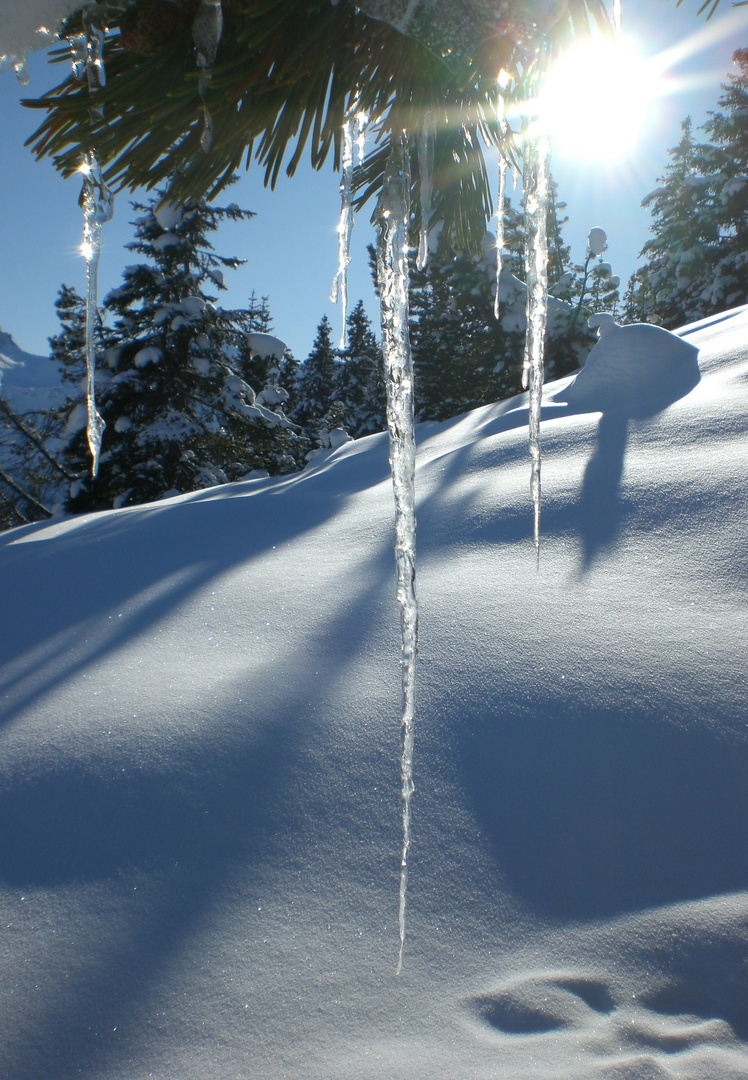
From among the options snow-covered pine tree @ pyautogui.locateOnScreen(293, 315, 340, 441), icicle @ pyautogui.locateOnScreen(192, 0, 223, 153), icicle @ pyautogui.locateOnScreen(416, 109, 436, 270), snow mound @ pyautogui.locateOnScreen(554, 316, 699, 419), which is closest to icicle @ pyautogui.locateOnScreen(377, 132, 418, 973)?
icicle @ pyautogui.locateOnScreen(416, 109, 436, 270)

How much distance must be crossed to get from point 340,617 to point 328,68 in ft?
6.03

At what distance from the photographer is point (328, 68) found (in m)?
1.08

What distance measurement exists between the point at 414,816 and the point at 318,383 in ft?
97.8

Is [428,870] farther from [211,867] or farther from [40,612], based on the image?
[40,612]

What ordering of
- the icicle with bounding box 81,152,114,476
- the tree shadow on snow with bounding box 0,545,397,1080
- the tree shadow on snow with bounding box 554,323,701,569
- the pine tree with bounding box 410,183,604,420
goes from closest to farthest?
the icicle with bounding box 81,152,114,476
the tree shadow on snow with bounding box 0,545,397,1080
the tree shadow on snow with bounding box 554,323,701,569
the pine tree with bounding box 410,183,604,420

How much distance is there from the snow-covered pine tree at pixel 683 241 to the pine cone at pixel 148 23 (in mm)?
19177

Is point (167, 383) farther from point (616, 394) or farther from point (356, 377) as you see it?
point (356, 377)

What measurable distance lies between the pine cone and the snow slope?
168 cm

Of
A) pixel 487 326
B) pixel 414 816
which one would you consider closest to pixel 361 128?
pixel 414 816

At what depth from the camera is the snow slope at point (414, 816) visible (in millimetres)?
1168

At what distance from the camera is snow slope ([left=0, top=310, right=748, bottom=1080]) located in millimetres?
1168

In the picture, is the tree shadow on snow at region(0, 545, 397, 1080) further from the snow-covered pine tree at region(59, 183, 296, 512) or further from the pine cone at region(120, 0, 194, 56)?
the snow-covered pine tree at region(59, 183, 296, 512)

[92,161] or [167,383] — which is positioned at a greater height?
[167,383]

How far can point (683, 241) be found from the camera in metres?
17.4
